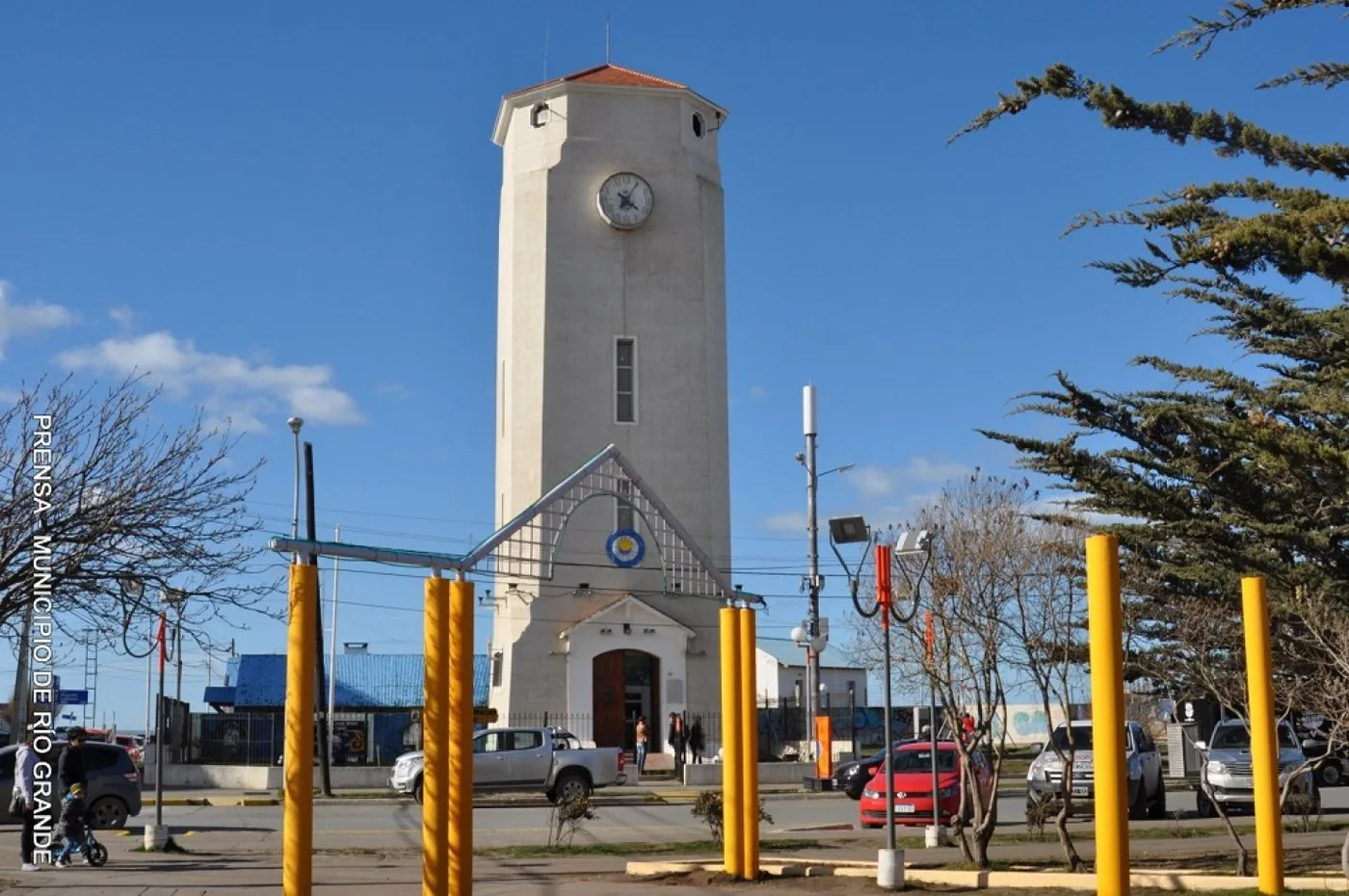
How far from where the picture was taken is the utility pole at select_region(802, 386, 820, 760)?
139ft

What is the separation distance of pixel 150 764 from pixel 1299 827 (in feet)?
94.1

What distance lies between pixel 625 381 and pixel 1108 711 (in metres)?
36.8

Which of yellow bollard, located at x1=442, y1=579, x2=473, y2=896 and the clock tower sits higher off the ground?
the clock tower

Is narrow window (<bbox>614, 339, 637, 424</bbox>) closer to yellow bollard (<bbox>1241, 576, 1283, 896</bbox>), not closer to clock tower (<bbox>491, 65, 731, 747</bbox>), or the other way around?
clock tower (<bbox>491, 65, 731, 747</bbox>)

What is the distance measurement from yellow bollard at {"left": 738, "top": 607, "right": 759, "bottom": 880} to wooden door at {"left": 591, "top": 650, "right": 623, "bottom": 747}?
28576mm

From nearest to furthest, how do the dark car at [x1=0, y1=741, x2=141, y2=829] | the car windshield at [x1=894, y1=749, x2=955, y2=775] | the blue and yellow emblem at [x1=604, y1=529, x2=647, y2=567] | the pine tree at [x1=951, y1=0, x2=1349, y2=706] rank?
the pine tree at [x1=951, y1=0, x2=1349, y2=706] < the dark car at [x1=0, y1=741, x2=141, y2=829] < the car windshield at [x1=894, y1=749, x2=955, y2=775] < the blue and yellow emblem at [x1=604, y1=529, x2=647, y2=567]

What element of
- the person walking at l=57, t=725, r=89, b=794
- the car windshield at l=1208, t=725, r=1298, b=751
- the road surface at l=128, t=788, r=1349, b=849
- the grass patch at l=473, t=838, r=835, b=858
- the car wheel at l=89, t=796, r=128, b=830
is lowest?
the road surface at l=128, t=788, r=1349, b=849

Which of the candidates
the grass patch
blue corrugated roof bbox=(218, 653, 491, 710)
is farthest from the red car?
blue corrugated roof bbox=(218, 653, 491, 710)

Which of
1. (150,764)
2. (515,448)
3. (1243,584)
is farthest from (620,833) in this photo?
(515,448)

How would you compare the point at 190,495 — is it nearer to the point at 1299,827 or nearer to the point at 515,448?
the point at 1299,827

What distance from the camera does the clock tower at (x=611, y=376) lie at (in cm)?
4594

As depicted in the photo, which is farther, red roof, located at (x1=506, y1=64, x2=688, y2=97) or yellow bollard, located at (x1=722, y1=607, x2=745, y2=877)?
red roof, located at (x1=506, y1=64, x2=688, y2=97)

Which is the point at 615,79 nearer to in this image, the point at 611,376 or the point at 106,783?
the point at 611,376

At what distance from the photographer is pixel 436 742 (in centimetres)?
1432
